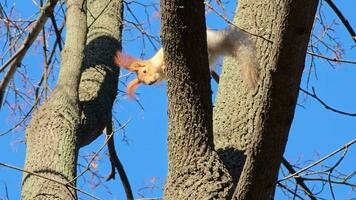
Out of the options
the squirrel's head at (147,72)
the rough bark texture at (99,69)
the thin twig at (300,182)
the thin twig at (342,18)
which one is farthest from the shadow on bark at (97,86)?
the thin twig at (342,18)

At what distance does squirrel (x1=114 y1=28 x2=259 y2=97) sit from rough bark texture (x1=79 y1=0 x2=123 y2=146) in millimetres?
89

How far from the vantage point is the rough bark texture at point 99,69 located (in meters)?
3.29

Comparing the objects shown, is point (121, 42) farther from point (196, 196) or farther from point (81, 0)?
point (196, 196)

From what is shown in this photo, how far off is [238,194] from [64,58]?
1691mm

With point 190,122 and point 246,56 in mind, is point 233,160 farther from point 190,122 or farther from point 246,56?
point 246,56

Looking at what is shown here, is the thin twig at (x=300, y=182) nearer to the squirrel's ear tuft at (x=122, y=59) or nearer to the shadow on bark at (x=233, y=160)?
the shadow on bark at (x=233, y=160)

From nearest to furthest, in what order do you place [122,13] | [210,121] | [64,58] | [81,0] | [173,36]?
[173,36], [210,121], [64,58], [81,0], [122,13]

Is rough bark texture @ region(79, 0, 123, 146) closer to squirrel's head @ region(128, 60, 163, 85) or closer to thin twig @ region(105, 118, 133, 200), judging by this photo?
squirrel's head @ region(128, 60, 163, 85)

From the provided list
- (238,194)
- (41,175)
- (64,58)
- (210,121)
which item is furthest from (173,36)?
(64,58)

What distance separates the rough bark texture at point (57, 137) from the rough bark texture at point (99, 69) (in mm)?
118

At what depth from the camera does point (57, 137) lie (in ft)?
9.89

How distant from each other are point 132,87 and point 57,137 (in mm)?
1274

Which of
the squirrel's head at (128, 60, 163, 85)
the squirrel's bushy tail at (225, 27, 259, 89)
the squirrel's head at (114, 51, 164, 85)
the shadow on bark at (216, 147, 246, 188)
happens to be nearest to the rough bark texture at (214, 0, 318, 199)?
the shadow on bark at (216, 147, 246, 188)

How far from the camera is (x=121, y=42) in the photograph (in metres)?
3.90
